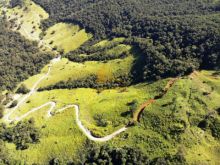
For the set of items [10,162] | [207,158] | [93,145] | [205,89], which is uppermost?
[205,89]

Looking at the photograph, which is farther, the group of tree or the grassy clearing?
the grassy clearing

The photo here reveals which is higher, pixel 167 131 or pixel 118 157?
pixel 167 131

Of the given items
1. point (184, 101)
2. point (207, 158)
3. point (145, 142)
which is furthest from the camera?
point (184, 101)

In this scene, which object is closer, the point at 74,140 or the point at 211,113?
the point at 211,113

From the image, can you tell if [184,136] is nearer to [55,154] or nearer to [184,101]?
[184,101]

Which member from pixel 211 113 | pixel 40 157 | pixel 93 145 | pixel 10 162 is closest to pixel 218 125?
pixel 211 113

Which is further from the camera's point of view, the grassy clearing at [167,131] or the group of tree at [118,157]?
the grassy clearing at [167,131]

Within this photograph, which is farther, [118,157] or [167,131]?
[167,131]

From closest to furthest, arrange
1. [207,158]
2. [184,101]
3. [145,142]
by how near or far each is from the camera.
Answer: [207,158]
[145,142]
[184,101]

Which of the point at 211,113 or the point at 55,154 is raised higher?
the point at 211,113

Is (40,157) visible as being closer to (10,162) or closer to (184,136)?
(10,162)
